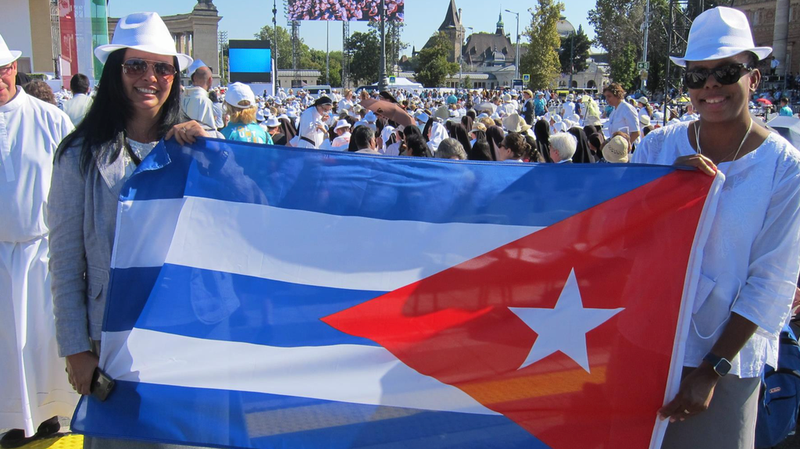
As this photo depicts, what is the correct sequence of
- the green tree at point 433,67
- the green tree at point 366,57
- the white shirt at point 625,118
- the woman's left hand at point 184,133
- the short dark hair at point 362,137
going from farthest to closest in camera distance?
the green tree at point 433,67, the green tree at point 366,57, the white shirt at point 625,118, the short dark hair at point 362,137, the woman's left hand at point 184,133

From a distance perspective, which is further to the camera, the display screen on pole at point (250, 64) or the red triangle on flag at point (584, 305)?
the display screen on pole at point (250, 64)

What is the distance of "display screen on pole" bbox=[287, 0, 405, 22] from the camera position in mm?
59281

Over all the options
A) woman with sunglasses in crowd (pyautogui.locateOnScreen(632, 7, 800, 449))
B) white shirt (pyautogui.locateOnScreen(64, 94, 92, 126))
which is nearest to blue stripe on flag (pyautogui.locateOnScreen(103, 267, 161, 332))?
woman with sunglasses in crowd (pyautogui.locateOnScreen(632, 7, 800, 449))

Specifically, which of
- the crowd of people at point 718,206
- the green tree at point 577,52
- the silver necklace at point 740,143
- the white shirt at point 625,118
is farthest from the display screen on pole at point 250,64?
the green tree at point 577,52

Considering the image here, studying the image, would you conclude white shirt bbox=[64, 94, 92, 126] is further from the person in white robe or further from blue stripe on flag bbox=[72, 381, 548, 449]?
blue stripe on flag bbox=[72, 381, 548, 449]

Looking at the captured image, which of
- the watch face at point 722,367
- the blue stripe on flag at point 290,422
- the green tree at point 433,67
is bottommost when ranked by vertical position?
the blue stripe on flag at point 290,422

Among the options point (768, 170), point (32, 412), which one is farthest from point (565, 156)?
point (32, 412)

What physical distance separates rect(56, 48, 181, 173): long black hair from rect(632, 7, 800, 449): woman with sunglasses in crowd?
2003 millimetres

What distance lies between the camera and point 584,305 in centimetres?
256

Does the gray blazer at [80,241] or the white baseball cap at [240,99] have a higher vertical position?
the white baseball cap at [240,99]

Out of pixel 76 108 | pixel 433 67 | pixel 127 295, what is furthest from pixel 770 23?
pixel 127 295

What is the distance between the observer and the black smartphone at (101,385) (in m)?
2.37

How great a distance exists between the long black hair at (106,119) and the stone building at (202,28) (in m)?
79.8

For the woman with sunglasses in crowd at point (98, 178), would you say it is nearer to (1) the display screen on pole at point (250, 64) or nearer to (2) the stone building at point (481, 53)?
(1) the display screen on pole at point (250, 64)
